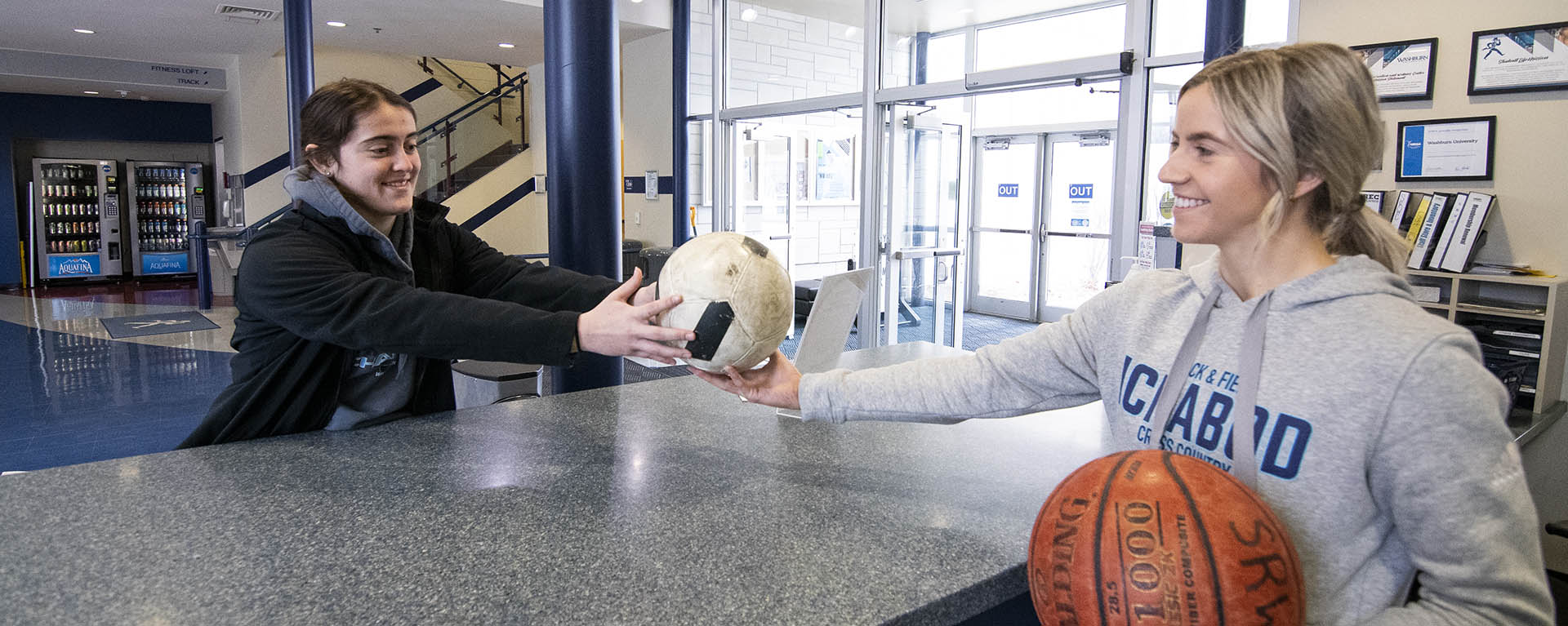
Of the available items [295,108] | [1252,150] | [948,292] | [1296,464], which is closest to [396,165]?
[1252,150]

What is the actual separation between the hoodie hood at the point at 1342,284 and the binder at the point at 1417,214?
303cm

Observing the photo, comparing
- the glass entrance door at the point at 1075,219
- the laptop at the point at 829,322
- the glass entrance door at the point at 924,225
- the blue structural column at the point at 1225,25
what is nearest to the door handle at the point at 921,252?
the glass entrance door at the point at 924,225

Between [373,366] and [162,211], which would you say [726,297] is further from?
[162,211]

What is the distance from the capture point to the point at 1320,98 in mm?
1158

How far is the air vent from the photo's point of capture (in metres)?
8.45

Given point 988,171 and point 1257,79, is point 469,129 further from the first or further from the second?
point 1257,79

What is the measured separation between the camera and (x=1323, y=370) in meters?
1.14

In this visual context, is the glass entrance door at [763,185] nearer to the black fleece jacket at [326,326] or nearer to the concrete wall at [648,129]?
the concrete wall at [648,129]

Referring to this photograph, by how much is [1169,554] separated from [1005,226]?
9.57 meters

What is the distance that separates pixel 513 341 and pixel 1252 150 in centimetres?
132

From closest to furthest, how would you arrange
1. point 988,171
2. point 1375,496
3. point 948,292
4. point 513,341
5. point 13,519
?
point 1375,496
point 13,519
point 513,341
point 948,292
point 988,171

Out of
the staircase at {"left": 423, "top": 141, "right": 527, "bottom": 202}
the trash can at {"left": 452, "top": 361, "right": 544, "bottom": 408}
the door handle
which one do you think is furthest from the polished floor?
the staircase at {"left": 423, "top": 141, "right": 527, "bottom": 202}

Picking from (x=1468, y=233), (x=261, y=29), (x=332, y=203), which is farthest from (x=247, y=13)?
(x=1468, y=233)

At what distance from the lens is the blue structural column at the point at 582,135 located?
3.14 meters
